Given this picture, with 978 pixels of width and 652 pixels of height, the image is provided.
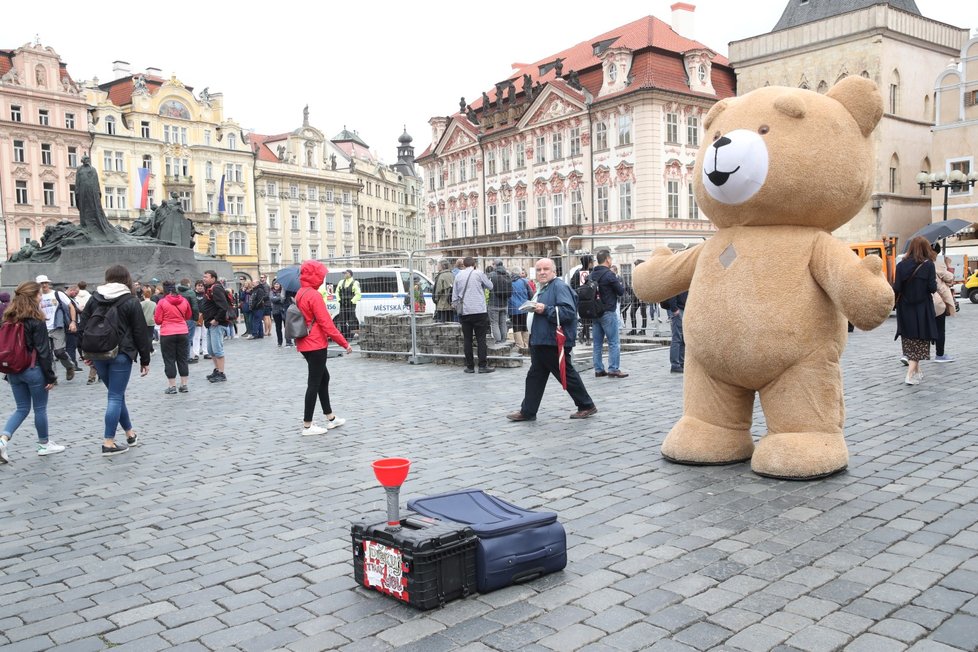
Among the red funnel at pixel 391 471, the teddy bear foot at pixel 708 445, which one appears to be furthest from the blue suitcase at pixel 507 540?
the teddy bear foot at pixel 708 445

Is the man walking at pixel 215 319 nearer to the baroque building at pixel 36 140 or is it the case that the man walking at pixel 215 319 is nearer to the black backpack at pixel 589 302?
the black backpack at pixel 589 302

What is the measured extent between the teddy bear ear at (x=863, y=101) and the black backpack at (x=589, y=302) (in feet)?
18.7

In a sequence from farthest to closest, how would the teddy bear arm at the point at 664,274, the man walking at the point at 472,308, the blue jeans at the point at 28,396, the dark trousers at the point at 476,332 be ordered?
the dark trousers at the point at 476,332 < the man walking at the point at 472,308 < the blue jeans at the point at 28,396 < the teddy bear arm at the point at 664,274

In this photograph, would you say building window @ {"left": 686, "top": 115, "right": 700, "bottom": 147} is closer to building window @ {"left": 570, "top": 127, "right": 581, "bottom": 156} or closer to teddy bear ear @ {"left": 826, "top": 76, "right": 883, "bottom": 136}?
building window @ {"left": 570, "top": 127, "right": 581, "bottom": 156}

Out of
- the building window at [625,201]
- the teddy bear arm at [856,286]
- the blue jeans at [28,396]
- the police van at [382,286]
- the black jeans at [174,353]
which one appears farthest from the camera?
the building window at [625,201]

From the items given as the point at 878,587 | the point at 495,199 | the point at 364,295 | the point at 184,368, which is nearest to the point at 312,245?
the point at 495,199

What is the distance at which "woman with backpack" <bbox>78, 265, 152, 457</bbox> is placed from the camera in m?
7.68

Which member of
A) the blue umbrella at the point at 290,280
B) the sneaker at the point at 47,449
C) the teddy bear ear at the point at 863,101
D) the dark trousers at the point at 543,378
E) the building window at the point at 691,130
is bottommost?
the sneaker at the point at 47,449

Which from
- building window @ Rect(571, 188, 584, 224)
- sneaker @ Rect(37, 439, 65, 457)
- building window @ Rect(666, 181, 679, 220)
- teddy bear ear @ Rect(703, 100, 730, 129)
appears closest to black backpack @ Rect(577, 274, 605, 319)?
teddy bear ear @ Rect(703, 100, 730, 129)

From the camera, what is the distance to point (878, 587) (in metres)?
3.92

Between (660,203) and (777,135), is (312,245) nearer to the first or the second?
(660,203)

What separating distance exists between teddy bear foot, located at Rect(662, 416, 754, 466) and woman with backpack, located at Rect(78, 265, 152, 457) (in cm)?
507

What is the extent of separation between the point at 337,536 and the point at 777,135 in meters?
4.01

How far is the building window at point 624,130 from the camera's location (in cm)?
4284
